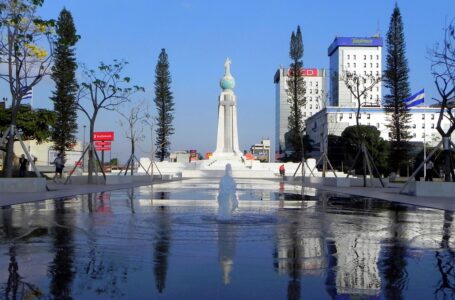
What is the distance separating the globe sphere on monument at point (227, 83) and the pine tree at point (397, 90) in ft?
73.6

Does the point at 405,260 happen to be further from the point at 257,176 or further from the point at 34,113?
the point at 257,176

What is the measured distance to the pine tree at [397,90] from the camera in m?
46.6

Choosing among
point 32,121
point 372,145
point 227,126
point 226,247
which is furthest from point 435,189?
point 372,145

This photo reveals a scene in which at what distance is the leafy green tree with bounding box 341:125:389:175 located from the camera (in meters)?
72.9

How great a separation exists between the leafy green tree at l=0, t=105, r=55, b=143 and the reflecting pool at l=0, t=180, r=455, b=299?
77.2 ft

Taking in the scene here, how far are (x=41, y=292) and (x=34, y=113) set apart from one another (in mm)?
31709

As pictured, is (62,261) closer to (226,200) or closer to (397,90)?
(226,200)

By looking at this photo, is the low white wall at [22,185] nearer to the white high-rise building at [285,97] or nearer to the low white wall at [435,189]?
the low white wall at [435,189]

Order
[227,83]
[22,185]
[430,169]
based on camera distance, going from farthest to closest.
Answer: [227,83]
[430,169]
[22,185]

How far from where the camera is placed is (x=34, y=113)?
34094 millimetres

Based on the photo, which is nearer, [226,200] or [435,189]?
[226,200]

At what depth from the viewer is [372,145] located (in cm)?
7594

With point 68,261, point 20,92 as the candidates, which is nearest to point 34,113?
point 20,92

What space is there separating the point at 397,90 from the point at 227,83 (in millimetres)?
23904
